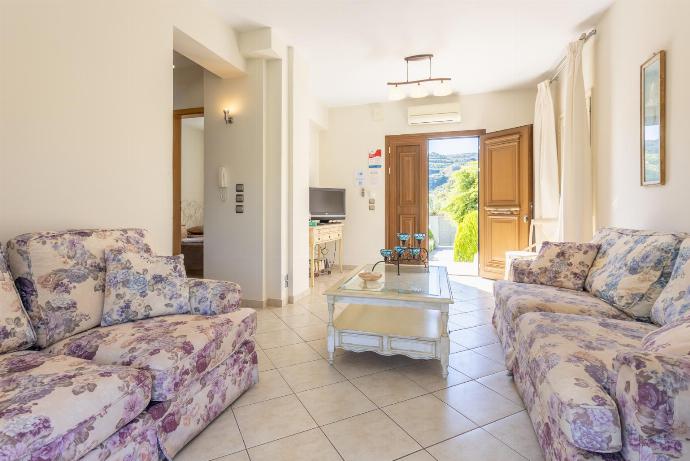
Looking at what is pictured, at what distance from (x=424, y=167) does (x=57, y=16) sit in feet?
15.3

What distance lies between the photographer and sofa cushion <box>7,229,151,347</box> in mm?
1548

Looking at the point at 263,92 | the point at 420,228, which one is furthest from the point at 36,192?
the point at 420,228

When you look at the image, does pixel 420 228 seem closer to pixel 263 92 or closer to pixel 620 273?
pixel 263 92

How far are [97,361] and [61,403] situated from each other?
0.43 m

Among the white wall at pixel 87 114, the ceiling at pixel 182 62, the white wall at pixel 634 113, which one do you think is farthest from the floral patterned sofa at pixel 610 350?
the ceiling at pixel 182 62

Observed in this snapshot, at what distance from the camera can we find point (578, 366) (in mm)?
1260

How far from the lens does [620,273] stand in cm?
207

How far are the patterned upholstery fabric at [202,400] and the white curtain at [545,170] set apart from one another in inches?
149

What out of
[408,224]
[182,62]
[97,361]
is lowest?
[97,361]

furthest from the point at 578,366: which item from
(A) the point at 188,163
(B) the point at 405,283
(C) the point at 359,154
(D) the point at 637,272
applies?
(A) the point at 188,163

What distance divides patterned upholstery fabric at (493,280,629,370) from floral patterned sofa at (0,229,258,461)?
5.00ft

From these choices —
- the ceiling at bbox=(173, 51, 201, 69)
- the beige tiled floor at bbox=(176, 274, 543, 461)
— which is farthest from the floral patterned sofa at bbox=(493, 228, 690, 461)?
the ceiling at bbox=(173, 51, 201, 69)

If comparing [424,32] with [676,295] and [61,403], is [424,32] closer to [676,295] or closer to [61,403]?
[676,295]

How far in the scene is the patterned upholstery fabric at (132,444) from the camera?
→ 114 centimetres
